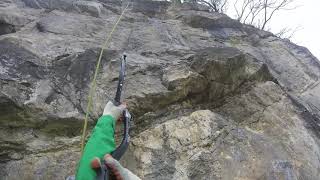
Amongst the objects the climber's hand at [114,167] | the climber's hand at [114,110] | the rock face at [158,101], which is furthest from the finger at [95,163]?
the rock face at [158,101]

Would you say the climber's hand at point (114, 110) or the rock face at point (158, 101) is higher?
the climber's hand at point (114, 110)

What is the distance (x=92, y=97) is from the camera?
17.1 feet

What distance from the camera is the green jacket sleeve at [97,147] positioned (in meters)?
3.08

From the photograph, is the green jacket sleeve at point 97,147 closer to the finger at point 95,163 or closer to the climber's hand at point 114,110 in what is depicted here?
the finger at point 95,163

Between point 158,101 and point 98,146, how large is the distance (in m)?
2.19

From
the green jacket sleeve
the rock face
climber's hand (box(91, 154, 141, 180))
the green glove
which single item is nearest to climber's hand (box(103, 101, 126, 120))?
the green glove

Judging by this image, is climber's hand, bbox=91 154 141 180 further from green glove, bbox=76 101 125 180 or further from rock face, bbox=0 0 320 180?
rock face, bbox=0 0 320 180

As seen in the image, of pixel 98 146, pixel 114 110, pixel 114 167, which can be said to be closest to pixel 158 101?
pixel 114 110

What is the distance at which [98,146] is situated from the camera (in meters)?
3.27

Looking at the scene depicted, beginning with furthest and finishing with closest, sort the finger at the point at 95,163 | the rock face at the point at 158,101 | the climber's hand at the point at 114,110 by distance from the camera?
the rock face at the point at 158,101
the climber's hand at the point at 114,110
the finger at the point at 95,163

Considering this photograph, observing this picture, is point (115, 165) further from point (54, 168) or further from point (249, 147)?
point (249, 147)

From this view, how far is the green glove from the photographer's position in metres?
3.08

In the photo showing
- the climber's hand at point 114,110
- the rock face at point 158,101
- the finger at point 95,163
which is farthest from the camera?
the rock face at point 158,101

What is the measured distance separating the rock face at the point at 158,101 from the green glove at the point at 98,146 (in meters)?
1.28
